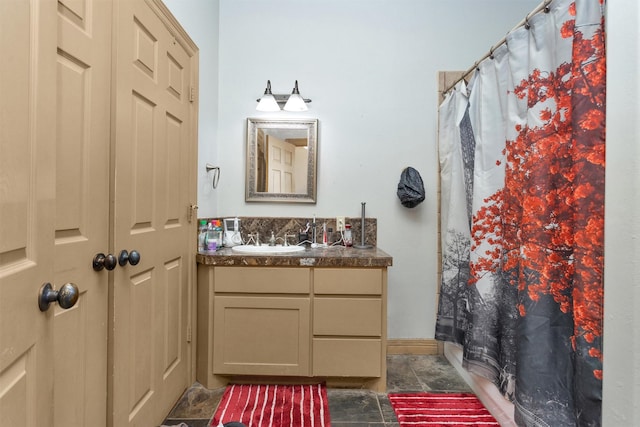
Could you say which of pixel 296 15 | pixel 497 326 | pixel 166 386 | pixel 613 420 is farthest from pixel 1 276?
pixel 296 15

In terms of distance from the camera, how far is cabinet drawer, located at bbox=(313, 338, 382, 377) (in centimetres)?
189

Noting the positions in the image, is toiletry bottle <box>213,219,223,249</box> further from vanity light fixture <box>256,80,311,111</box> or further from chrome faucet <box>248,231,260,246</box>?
vanity light fixture <box>256,80,311,111</box>

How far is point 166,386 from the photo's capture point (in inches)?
64.7

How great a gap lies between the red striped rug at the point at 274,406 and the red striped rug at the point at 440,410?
16.1 inches

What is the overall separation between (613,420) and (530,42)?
4.47 ft

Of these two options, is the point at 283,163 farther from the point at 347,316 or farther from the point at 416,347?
the point at 416,347

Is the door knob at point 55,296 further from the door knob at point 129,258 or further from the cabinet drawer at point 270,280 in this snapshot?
the cabinet drawer at point 270,280

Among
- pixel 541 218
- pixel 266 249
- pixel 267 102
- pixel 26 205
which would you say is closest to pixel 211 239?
pixel 266 249

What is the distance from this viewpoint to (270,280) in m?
1.89

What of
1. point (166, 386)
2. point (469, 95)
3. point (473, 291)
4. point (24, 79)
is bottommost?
point (166, 386)

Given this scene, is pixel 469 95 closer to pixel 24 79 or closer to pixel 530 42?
pixel 530 42

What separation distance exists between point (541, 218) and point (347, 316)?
109cm

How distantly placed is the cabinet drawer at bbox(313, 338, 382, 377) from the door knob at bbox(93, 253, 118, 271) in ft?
3.77

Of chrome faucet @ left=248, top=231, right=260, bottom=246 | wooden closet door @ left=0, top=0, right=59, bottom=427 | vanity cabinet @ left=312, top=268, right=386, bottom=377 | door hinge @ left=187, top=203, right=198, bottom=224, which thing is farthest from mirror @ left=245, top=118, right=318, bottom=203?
wooden closet door @ left=0, top=0, right=59, bottom=427
